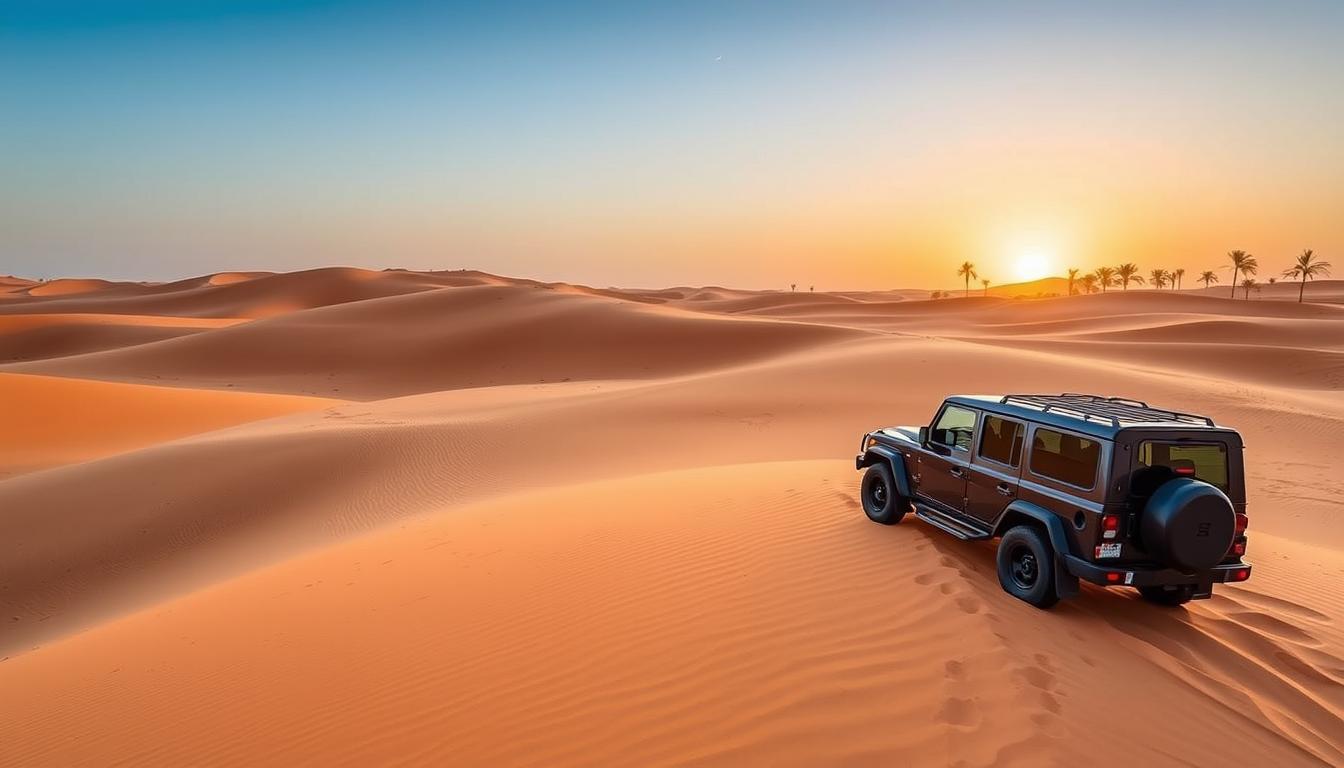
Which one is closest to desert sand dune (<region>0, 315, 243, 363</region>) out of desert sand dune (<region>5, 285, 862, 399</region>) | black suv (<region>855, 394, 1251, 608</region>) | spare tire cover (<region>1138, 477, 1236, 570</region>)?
desert sand dune (<region>5, 285, 862, 399</region>)

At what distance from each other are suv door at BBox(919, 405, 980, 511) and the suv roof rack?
516mm

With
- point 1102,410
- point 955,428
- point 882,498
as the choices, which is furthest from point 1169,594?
point 882,498

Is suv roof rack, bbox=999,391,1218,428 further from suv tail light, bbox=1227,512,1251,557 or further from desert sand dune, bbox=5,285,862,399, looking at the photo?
desert sand dune, bbox=5,285,862,399

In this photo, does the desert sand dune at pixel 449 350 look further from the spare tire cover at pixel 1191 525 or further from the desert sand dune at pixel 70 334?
the spare tire cover at pixel 1191 525

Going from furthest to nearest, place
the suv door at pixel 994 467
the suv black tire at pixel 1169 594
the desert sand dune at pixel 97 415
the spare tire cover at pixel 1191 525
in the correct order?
the desert sand dune at pixel 97 415 → the suv door at pixel 994 467 → the suv black tire at pixel 1169 594 → the spare tire cover at pixel 1191 525

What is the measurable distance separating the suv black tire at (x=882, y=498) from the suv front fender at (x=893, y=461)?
51mm

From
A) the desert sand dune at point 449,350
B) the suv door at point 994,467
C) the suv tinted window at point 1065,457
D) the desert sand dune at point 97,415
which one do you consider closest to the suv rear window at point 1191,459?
the suv tinted window at point 1065,457

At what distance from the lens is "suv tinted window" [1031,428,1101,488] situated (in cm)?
577

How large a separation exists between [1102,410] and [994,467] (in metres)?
1.05

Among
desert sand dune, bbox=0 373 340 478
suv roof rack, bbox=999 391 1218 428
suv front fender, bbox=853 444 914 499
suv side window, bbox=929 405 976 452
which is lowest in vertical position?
desert sand dune, bbox=0 373 340 478

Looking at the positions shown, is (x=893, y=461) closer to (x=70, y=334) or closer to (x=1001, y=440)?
(x=1001, y=440)

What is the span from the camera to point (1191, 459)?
5703 mm

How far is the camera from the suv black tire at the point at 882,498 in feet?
25.7

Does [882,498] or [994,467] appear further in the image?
[882,498]
